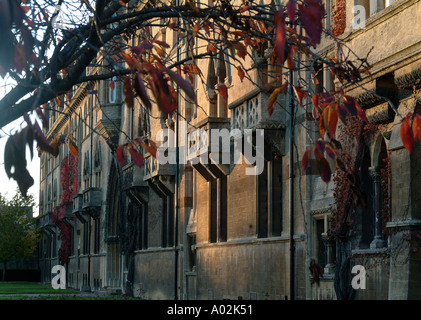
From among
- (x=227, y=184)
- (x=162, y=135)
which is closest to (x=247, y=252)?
(x=227, y=184)

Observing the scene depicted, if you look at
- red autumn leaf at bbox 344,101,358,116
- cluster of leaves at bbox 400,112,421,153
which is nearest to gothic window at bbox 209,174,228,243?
red autumn leaf at bbox 344,101,358,116

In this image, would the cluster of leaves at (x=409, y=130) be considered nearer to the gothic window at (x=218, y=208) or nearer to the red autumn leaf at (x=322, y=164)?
the red autumn leaf at (x=322, y=164)

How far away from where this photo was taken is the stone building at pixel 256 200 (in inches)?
529

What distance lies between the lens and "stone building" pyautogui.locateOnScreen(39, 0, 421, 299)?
44.1 ft

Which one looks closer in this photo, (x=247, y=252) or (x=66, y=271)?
(x=247, y=252)

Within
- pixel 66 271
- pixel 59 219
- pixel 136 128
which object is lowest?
pixel 66 271

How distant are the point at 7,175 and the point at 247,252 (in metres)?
18.2

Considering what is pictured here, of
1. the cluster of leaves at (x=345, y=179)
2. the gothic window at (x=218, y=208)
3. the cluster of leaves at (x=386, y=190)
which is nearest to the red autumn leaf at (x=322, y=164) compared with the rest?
the cluster of leaves at (x=386, y=190)

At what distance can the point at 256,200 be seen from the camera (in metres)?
21.9

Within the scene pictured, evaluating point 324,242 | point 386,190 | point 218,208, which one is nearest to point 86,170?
point 218,208

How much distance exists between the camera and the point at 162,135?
110ft

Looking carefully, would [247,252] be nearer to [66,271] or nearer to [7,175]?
[7,175]

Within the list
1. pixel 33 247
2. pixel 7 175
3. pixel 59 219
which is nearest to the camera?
pixel 7 175

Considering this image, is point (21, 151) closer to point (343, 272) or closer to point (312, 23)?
point (312, 23)
